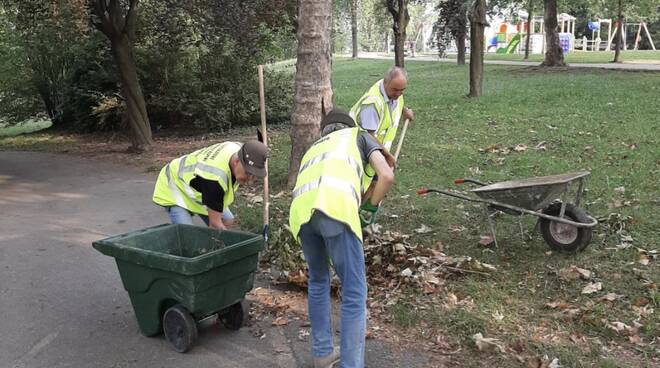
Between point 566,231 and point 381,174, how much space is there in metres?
2.86

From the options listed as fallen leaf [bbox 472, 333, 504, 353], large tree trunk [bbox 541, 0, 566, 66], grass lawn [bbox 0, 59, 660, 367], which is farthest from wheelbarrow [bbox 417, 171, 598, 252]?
large tree trunk [bbox 541, 0, 566, 66]

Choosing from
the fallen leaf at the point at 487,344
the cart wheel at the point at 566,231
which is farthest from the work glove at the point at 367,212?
the cart wheel at the point at 566,231

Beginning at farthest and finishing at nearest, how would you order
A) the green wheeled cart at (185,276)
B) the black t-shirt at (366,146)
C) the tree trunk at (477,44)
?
the tree trunk at (477,44)
the green wheeled cart at (185,276)
the black t-shirt at (366,146)

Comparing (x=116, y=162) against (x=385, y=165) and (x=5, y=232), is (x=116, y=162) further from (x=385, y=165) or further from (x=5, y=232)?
(x=385, y=165)

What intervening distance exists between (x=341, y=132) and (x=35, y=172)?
421 inches

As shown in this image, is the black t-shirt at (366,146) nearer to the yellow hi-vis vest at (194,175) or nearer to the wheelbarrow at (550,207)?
the yellow hi-vis vest at (194,175)

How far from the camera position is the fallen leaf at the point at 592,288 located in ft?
15.7

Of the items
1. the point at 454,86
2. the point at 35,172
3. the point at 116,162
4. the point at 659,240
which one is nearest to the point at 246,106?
the point at 116,162

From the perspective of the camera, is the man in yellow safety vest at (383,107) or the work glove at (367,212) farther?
the man in yellow safety vest at (383,107)

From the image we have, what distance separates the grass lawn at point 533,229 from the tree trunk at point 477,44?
6.06 ft

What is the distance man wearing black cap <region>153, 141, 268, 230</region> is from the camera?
4203mm

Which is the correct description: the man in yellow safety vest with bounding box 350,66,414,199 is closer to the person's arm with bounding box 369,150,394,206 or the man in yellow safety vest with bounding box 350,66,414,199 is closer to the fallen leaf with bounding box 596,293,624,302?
the fallen leaf with bounding box 596,293,624,302

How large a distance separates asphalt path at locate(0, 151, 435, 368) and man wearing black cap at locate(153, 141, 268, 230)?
0.91m

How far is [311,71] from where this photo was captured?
7.94 meters
